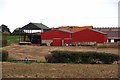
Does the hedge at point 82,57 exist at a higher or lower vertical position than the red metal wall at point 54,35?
lower

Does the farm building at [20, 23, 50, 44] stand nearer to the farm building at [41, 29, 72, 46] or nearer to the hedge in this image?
the farm building at [41, 29, 72, 46]

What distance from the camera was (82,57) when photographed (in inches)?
760

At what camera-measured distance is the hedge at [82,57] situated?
1917cm

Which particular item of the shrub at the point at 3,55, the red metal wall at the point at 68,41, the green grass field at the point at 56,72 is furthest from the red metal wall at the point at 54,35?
the green grass field at the point at 56,72

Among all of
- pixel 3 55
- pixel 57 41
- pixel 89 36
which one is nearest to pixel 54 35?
pixel 57 41

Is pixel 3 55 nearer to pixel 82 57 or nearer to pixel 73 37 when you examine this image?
pixel 82 57

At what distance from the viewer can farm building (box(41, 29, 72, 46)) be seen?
5884 centimetres

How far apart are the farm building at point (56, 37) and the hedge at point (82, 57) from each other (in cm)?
3865

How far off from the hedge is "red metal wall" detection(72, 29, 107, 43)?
39309 mm

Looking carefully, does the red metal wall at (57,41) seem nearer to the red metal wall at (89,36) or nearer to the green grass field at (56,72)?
the red metal wall at (89,36)

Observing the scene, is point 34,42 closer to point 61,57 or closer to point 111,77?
point 61,57

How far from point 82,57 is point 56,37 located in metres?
41.0

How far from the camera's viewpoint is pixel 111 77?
10523 mm

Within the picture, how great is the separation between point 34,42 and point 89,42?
11.4 m
